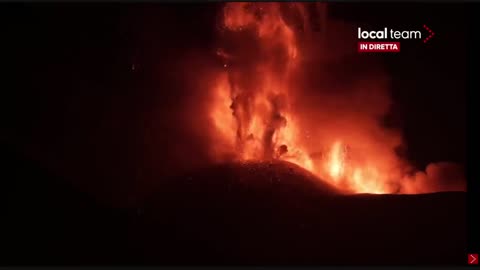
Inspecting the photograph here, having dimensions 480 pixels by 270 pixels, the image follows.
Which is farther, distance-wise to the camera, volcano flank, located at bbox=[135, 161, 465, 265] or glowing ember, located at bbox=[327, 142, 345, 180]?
glowing ember, located at bbox=[327, 142, 345, 180]

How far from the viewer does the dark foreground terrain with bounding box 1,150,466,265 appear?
6.66 metres

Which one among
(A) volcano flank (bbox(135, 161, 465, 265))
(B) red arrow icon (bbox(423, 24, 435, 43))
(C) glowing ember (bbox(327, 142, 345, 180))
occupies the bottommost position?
(A) volcano flank (bbox(135, 161, 465, 265))

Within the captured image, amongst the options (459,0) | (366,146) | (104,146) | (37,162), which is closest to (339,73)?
(366,146)

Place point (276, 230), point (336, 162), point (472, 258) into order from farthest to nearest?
point (336, 162), point (276, 230), point (472, 258)

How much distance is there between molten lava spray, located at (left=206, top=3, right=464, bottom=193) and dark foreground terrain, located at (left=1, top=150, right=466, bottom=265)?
0.56 metres

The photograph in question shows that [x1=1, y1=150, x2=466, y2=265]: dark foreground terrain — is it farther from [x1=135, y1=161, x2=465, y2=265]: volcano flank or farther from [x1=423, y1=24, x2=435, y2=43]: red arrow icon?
[x1=423, y1=24, x2=435, y2=43]: red arrow icon

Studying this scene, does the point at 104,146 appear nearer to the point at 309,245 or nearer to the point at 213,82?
the point at 213,82

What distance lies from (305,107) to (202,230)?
2.13 m

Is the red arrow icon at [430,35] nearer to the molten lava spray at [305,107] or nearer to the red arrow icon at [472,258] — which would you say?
the molten lava spray at [305,107]

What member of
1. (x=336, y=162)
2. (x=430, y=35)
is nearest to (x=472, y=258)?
(x=336, y=162)

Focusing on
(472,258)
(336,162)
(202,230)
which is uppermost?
(336,162)

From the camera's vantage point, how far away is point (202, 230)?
6.76m

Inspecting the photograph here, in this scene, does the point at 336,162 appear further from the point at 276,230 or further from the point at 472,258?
the point at 472,258

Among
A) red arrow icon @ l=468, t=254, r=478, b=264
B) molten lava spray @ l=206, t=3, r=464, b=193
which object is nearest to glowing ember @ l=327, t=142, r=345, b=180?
molten lava spray @ l=206, t=3, r=464, b=193
